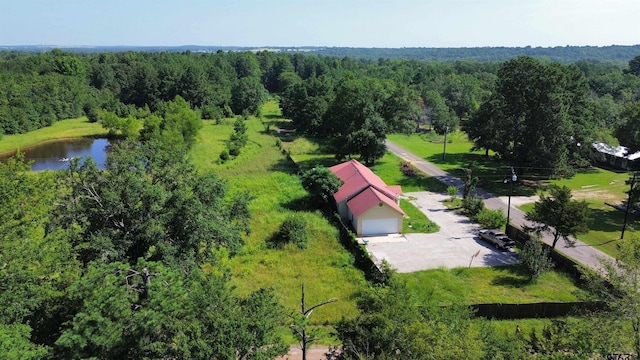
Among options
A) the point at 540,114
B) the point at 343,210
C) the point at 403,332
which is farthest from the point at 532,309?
the point at 540,114

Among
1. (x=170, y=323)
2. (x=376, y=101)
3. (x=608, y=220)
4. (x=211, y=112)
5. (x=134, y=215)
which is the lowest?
(x=608, y=220)

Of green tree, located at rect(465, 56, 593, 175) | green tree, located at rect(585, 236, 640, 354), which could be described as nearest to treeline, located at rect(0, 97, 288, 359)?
green tree, located at rect(585, 236, 640, 354)

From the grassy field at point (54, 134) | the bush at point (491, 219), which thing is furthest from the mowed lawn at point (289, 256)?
the grassy field at point (54, 134)

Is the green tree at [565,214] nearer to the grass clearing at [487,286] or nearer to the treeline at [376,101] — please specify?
the grass clearing at [487,286]

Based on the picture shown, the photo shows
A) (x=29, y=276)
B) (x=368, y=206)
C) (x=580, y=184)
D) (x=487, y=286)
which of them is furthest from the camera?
(x=580, y=184)

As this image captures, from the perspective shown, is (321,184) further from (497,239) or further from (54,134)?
(54,134)

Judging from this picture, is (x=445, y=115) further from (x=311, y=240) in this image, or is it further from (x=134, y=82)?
(x=134, y=82)

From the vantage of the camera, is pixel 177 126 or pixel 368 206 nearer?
pixel 368 206
